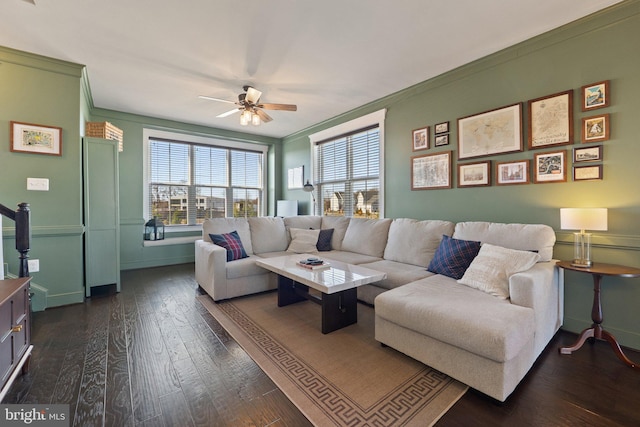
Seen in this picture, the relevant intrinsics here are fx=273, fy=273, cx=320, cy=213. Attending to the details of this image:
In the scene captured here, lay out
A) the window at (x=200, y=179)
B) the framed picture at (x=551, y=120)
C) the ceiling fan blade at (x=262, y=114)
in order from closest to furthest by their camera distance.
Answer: the framed picture at (x=551, y=120)
the ceiling fan blade at (x=262, y=114)
the window at (x=200, y=179)

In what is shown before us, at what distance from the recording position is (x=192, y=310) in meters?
2.97

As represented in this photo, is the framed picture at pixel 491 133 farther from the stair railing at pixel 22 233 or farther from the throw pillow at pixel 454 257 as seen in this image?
the stair railing at pixel 22 233

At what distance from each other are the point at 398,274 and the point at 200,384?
1921 millimetres

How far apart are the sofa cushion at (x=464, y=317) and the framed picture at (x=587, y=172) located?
56.4 inches

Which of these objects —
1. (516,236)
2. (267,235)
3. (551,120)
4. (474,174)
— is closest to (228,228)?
(267,235)

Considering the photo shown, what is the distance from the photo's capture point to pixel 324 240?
4094 mm

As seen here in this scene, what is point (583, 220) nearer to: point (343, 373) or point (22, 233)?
A: point (343, 373)

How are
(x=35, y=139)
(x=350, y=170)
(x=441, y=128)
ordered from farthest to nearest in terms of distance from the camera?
(x=350, y=170), (x=441, y=128), (x=35, y=139)

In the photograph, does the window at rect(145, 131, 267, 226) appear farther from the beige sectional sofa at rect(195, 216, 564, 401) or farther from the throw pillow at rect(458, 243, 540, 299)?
the throw pillow at rect(458, 243, 540, 299)

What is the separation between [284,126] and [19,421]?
16.5 ft

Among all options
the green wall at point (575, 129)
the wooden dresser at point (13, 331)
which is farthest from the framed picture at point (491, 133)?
the wooden dresser at point (13, 331)

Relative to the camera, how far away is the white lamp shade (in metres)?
2.01

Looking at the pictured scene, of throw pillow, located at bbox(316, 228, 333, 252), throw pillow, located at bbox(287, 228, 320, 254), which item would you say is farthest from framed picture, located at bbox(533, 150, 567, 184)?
throw pillow, located at bbox(287, 228, 320, 254)

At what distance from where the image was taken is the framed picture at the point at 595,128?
227 cm
